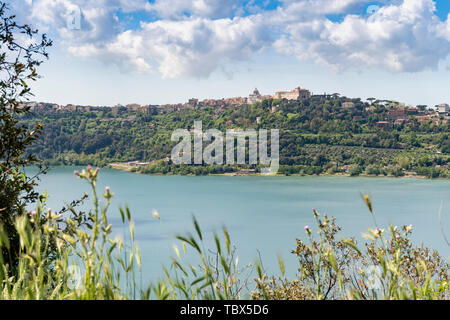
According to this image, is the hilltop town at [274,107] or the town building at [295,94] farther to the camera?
→ the town building at [295,94]

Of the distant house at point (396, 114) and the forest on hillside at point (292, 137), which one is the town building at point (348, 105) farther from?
the distant house at point (396, 114)

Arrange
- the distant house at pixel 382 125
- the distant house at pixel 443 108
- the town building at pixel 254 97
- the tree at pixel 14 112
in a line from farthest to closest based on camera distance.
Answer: the town building at pixel 254 97, the distant house at pixel 443 108, the distant house at pixel 382 125, the tree at pixel 14 112

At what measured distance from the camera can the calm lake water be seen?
80.0 feet

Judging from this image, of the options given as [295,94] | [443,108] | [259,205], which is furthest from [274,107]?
[259,205]

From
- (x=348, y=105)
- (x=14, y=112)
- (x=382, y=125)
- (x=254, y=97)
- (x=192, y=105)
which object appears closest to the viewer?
(x=14, y=112)

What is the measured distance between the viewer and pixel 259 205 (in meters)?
37.1

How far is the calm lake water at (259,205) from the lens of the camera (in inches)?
960

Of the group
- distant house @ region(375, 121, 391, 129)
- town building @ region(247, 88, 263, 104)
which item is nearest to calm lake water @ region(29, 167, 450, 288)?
distant house @ region(375, 121, 391, 129)

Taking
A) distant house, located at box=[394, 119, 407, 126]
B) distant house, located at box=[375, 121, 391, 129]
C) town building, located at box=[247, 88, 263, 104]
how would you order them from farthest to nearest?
town building, located at box=[247, 88, 263, 104] → distant house, located at box=[394, 119, 407, 126] → distant house, located at box=[375, 121, 391, 129]

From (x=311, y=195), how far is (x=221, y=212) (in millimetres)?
9007

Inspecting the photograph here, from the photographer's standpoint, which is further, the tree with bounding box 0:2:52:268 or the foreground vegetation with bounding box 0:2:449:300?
the tree with bounding box 0:2:52:268

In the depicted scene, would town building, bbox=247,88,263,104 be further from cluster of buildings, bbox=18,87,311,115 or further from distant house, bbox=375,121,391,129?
distant house, bbox=375,121,391,129

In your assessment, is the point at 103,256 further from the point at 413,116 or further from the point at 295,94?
the point at 295,94

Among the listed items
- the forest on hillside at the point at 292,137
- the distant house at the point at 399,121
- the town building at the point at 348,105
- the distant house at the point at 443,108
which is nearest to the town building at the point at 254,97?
the forest on hillside at the point at 292,137
